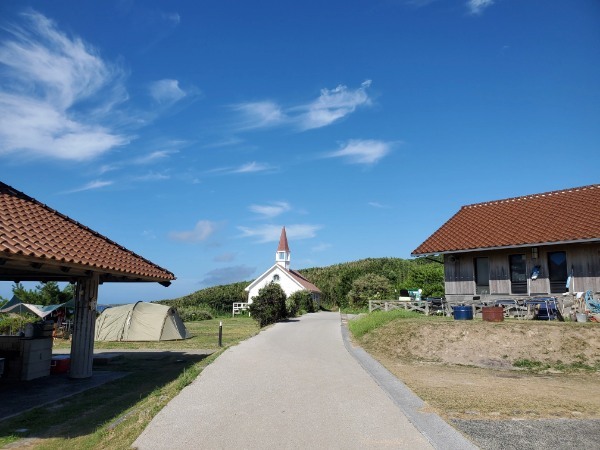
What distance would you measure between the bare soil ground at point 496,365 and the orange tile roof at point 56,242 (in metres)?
7.14

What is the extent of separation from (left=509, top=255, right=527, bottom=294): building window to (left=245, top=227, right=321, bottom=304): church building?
26.1m

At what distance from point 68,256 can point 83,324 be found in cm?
369

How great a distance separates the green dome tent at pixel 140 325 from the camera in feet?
76.5

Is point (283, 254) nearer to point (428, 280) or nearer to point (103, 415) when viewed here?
point (428, 280)

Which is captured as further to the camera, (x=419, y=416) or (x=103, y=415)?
(x=103, y=415)

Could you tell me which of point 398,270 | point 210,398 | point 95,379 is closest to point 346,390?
point 210,398

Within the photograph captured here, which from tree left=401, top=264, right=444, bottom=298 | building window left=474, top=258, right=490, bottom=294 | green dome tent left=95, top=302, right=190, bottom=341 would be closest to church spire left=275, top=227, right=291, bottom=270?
tree left=401, top=264, right=444, bottom=298

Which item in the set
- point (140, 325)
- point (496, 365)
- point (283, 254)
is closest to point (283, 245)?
point (283, 254)

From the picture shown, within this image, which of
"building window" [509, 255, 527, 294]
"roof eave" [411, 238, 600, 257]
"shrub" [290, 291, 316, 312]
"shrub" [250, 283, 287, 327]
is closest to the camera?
"roof eave" [411, 238, 600, 257]

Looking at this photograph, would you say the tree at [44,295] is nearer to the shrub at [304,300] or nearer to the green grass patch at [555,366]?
the shrub at [304,300]

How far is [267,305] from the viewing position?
2905 cm

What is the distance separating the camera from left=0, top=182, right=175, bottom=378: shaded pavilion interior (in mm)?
8281

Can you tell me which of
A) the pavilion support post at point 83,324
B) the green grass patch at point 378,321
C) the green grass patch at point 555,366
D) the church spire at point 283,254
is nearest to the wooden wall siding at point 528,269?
the green grass patch at point 378,321

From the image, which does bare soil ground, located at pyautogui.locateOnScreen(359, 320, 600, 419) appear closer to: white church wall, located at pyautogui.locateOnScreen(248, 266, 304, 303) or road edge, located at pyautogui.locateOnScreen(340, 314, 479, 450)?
road edge, located at pyautogui.locateOnScreen(340, 314, 479, 450)
